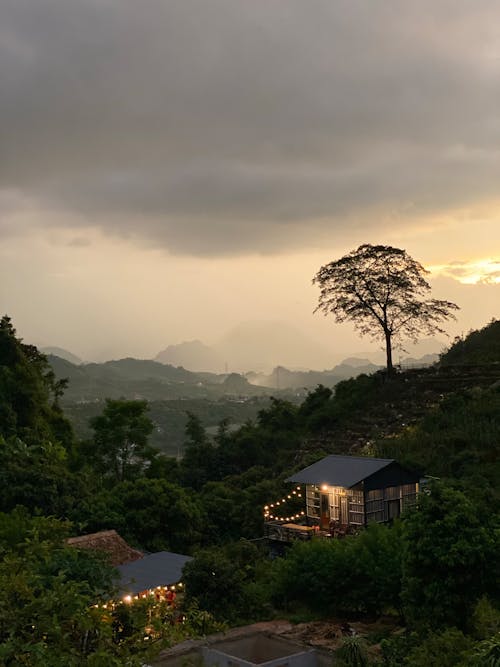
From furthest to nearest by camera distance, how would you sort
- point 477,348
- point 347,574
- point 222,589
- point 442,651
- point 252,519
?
point 477,348 < point 252,519 < point 222,589 < point 347,574 < point 442,651

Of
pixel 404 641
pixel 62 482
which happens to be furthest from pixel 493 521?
pixel 62 482

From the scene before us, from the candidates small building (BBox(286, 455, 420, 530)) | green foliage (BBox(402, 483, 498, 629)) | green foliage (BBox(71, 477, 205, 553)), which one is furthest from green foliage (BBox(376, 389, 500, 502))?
green foliage (BBox(71, 477, 205, 553))

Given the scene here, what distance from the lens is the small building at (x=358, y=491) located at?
97.3 ft

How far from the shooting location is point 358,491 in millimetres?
29688

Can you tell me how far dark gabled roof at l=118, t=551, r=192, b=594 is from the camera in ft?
83.3

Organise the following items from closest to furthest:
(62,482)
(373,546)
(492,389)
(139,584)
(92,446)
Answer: (373,546)
(139,584)
(62,482)
(492,389)
(92,446)

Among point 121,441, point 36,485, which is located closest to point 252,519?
point 36,485

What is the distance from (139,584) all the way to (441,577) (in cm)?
1124

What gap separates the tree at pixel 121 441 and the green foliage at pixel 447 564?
96.3 feet

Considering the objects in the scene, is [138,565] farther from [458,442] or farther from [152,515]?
[458,442]

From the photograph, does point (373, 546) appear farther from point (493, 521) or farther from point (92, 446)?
point (92, 446)

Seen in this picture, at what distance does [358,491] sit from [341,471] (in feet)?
4.83

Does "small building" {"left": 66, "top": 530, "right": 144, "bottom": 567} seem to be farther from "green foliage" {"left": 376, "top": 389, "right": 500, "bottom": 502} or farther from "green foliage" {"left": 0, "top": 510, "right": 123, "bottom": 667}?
"green foliage" {"left": 0, "top": 510, "right": 123, "bottom": 667}

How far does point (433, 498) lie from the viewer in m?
20.0
